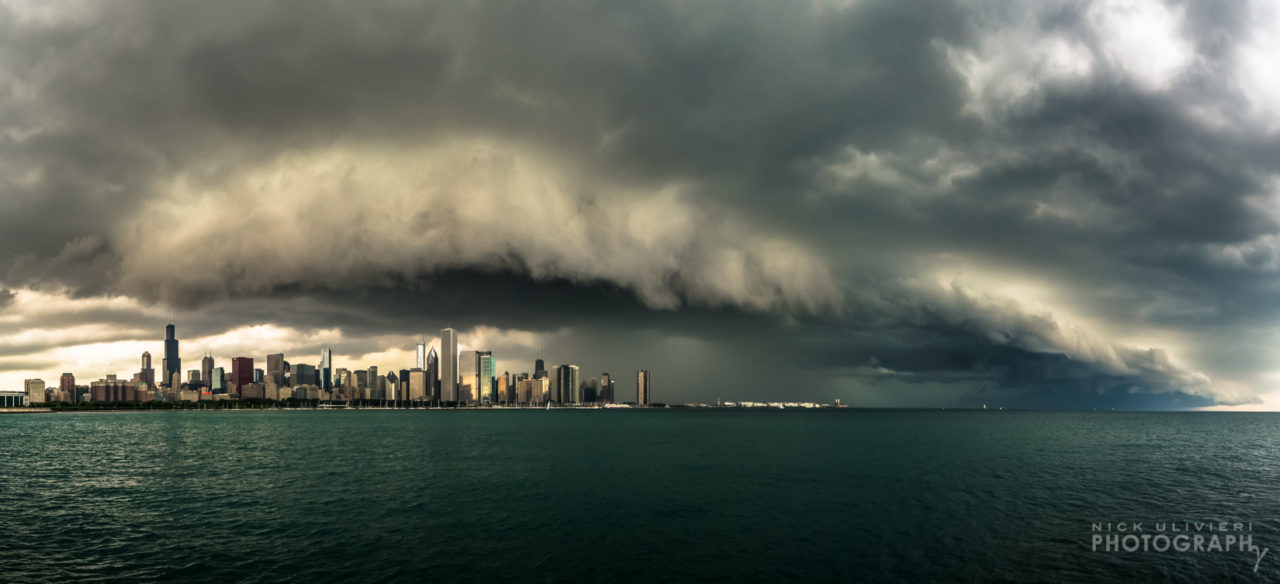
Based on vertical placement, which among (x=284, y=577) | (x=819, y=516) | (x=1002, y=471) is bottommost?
(x=1002, y=471)

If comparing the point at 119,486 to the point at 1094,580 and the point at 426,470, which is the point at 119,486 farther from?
the point at 1094,580

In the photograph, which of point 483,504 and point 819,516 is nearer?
point 819,516

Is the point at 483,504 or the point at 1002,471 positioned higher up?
the point at 483,504

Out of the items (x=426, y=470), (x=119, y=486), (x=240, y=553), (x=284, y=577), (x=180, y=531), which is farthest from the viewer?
(x=426, y=470)

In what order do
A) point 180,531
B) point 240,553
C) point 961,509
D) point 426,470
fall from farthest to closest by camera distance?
point 426,470 → point 961,509 → point 180,531 → point 240,553

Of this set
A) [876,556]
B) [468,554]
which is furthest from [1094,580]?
[468,554]

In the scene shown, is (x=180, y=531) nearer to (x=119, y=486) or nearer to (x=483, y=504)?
(x=483, y=504)
